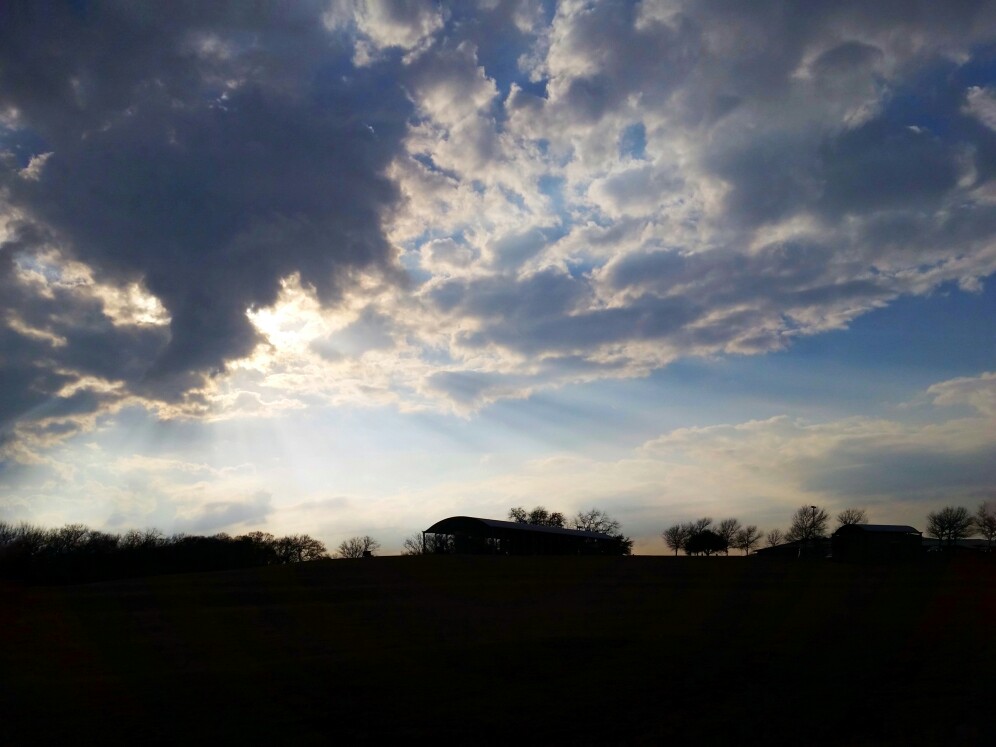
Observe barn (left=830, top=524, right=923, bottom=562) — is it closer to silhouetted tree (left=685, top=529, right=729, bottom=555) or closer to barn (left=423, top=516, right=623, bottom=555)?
silhouetted tree (left=685, top=529, right=729, bottom=555)

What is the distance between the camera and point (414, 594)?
33.1m

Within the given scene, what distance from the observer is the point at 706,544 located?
9194 cm

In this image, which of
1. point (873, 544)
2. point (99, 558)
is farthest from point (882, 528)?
point (99, 558)

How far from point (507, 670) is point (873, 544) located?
212 ft

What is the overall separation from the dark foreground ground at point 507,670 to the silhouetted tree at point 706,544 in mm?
62151

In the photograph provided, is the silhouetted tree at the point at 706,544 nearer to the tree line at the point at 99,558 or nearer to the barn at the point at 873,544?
the barn at the point at 873,544

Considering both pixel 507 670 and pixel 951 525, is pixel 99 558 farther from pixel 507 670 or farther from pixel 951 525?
pixel 951 525

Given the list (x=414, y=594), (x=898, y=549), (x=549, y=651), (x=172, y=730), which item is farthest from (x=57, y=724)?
(x=898, y=549)

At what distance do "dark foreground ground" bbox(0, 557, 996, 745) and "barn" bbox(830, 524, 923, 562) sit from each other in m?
39.2

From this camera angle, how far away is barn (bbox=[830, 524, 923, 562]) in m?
66.6

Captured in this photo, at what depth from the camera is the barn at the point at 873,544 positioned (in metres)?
66.6

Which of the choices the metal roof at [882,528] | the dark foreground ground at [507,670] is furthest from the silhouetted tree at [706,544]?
the dark foreground ground at [507,670]

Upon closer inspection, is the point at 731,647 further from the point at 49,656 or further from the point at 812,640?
the point at 49,656

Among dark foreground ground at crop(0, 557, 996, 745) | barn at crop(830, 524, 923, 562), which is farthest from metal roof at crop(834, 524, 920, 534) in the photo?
dark foreground ground at crop(0, 557, 996, 745)
